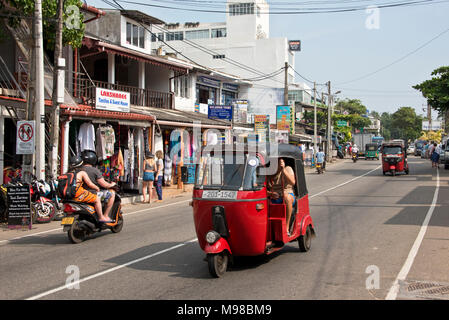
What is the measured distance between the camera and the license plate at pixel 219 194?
23.1ft

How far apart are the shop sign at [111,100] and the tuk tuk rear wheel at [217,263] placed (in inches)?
453

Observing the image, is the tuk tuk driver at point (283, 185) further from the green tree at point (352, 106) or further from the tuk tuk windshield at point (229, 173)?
the green tree at point (352, 106)

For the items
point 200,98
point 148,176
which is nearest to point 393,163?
point 200,98

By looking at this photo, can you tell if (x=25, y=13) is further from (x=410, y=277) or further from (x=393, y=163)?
(x=393, y=163)

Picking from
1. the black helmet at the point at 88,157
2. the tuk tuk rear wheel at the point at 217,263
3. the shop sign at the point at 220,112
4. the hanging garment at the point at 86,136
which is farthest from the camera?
the shop sign at the point at 220,112

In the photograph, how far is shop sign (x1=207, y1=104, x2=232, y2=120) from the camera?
27.5 meters

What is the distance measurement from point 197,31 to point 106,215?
223 feet

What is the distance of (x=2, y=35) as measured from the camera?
1594 centimetres

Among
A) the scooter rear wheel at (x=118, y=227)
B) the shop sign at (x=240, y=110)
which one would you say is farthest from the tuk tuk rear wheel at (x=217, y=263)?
the shop sign at (x=240, y=110)

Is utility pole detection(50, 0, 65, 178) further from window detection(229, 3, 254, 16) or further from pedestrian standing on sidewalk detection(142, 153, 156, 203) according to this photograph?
window detection(229, 3, 254, 16)

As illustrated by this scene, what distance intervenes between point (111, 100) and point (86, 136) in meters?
1.93

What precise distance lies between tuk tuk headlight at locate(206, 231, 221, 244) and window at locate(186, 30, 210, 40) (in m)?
69.4

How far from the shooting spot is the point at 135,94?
24406mm

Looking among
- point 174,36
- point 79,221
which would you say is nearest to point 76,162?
point 79,221
